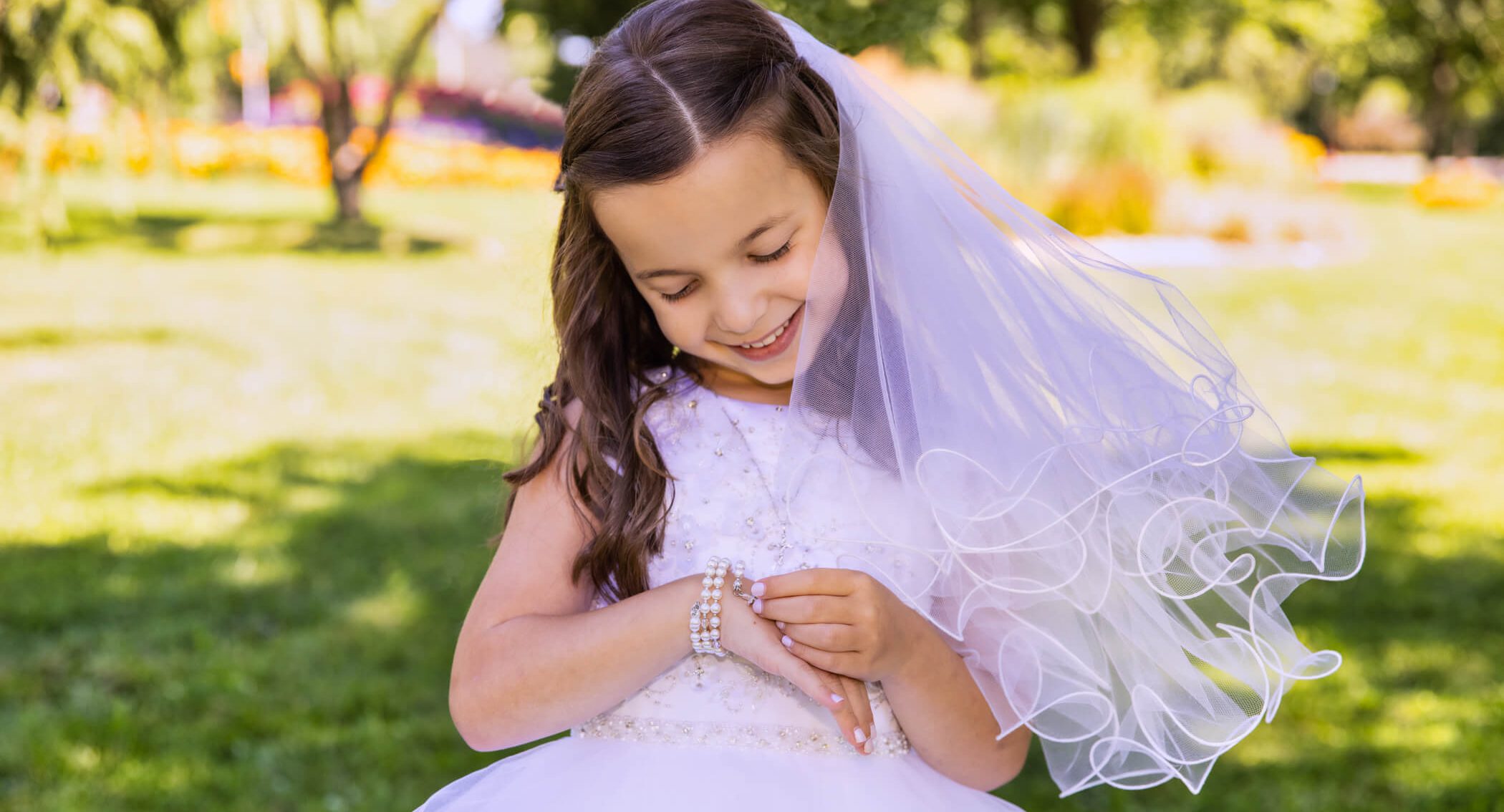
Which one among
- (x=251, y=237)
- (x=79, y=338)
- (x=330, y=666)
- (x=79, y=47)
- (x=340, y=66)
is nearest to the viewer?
(x=330, y=666)

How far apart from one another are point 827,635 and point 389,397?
6.42 metres

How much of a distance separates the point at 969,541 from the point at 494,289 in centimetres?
1046

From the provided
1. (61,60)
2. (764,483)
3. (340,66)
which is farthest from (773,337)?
(340,66)

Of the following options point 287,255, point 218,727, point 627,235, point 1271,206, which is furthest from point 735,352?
point 1271,206

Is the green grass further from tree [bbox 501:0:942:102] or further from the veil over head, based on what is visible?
the veil over head

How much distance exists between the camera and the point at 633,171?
162cm

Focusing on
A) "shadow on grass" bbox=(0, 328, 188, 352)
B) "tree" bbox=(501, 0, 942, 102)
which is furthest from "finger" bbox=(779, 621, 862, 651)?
"shadow on grass" bbox=(0, 328, 188, 352)

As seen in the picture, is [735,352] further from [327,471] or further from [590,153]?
[327,471]

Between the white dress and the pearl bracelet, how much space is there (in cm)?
16

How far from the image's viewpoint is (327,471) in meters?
6.09

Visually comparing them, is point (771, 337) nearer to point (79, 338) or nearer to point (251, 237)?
point (79, 338)

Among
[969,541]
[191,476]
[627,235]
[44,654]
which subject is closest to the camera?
[969,541]

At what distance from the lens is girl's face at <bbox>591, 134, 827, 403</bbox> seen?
160 cm

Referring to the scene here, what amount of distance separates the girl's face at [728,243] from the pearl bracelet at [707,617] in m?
0.33
